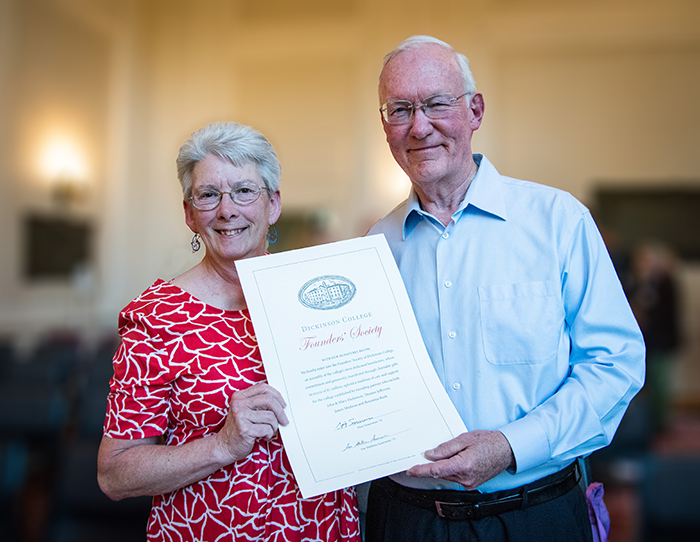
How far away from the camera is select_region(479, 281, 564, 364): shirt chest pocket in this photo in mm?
1323

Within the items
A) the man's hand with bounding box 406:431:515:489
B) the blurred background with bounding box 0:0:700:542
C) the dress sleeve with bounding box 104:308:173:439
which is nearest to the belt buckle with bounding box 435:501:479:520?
the man's hand with bounding box 406:431:515:489

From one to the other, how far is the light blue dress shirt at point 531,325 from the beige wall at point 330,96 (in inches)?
233

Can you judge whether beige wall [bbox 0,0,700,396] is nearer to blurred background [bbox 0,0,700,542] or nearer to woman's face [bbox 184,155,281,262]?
blurred background [bbox 0,0,700,542]

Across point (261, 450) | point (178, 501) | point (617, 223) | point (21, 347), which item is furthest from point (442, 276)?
point (617, 223)

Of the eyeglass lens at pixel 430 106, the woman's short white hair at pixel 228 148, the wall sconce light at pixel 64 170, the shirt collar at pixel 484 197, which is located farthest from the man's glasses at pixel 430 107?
the wall sconce light at pixel 64 170

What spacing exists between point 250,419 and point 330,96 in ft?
24.2

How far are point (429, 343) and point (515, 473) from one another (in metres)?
0.34

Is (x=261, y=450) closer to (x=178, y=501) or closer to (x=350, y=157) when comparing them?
(x=178, y=501)

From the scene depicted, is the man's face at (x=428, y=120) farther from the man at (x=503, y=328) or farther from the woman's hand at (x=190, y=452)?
the woman's hand at (x=190, y=452)

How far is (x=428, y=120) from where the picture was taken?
1380 millimetres

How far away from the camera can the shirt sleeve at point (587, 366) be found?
1232 mm

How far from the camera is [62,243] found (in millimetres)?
6930
